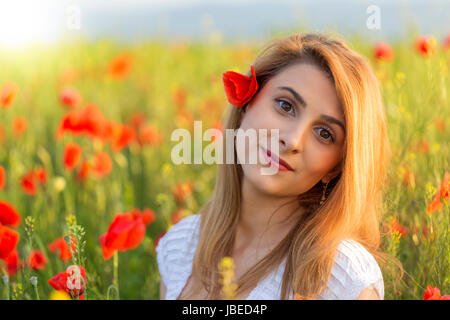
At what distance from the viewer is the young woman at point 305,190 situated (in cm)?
126

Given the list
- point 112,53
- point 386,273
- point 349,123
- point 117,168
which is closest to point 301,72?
point 349,123

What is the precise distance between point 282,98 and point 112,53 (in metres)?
3.54

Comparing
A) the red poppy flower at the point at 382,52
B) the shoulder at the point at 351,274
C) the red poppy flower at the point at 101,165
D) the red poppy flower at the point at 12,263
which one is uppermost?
the red poppy flower at the point at 382,52

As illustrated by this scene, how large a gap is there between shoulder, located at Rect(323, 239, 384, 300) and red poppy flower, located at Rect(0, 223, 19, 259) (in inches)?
32.1

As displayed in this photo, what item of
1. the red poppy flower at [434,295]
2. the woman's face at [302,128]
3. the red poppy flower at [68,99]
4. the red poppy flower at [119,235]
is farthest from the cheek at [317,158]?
the red poppy flower at [68,99]

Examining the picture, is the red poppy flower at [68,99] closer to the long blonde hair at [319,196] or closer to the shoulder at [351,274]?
the long blonde hair at [319,196]

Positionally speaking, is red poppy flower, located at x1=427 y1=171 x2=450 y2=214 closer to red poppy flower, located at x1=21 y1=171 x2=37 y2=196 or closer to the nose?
the nose

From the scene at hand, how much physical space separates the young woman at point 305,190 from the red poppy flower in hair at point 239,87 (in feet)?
0.06

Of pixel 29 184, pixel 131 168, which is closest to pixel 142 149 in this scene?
pixel 131 168

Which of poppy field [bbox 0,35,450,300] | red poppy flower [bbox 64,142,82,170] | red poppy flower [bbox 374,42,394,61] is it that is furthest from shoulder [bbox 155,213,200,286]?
red poppy flower [bbox 374,42,394,61]

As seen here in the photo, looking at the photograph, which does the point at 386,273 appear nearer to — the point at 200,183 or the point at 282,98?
the point at 282,98

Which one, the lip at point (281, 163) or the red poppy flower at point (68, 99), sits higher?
the red poppy flower at point (68, 99)

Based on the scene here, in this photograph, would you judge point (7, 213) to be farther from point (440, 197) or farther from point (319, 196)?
point (440, 197)

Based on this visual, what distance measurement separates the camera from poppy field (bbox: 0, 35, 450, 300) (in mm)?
1422
